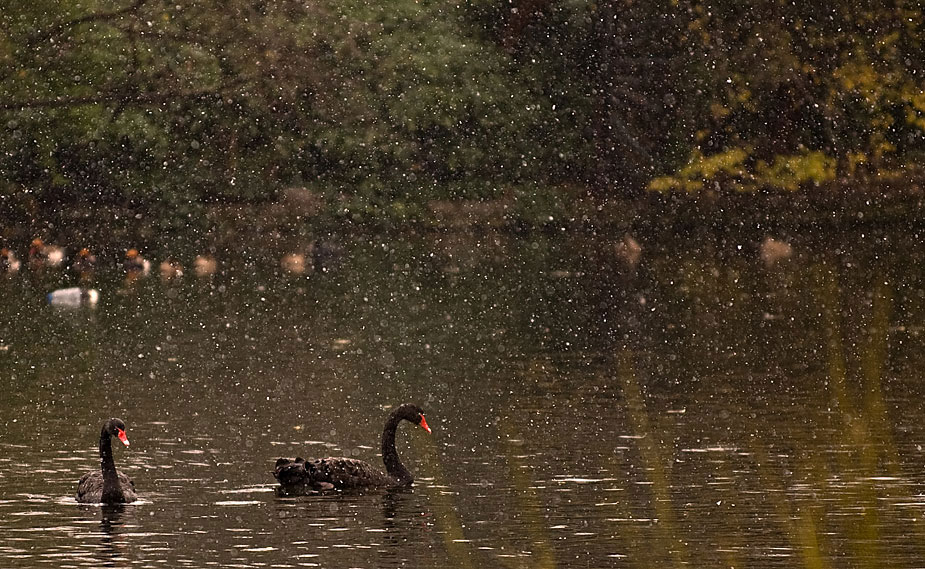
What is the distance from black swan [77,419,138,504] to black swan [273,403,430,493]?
4.80 ft

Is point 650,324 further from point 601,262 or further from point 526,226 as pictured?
point 526,226

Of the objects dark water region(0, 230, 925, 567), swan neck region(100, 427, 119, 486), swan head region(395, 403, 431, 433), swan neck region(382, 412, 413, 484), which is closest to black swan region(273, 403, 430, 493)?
swan neck region(382, 412, 413, 484)

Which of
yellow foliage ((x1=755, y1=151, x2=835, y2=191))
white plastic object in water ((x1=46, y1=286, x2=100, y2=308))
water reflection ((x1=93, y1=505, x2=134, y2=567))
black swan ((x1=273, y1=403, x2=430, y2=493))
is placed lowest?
water reflection ((x1=93, y1=505, x2=134, y2=567))

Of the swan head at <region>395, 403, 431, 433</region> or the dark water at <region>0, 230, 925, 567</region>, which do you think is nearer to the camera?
the dark water at <region>0, 230, 925, 567</region>

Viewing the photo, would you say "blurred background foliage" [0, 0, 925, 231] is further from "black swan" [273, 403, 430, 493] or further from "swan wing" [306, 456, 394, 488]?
"swan wing" [306, 456, 394, 488]

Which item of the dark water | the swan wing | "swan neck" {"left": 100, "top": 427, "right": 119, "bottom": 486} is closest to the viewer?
the dark water

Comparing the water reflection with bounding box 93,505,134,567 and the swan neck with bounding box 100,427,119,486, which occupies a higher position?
the swan neck with bounding box 100,427,119,486

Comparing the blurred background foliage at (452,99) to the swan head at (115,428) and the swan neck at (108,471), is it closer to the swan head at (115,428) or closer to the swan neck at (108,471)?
the swan head at (115,428)

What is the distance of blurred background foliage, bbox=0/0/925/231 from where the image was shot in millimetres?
61531

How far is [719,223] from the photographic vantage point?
67562mm

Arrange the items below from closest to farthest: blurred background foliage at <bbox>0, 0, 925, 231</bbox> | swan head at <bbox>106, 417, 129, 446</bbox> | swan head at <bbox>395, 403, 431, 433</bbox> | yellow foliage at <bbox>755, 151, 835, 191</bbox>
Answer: swan head at <bbox>106, 417, 129, 446</bbox> → swan head at <bbox>395, 403, 431, 433</bbox> → blurred background foliage at <bbox>0, 0, 925, 231</bbox> → yellow foliage at <bbox>755, 151, 835, 191</bbox>

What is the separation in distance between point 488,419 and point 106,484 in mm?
7226

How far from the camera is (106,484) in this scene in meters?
17.7

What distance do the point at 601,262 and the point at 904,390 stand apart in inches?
1122
